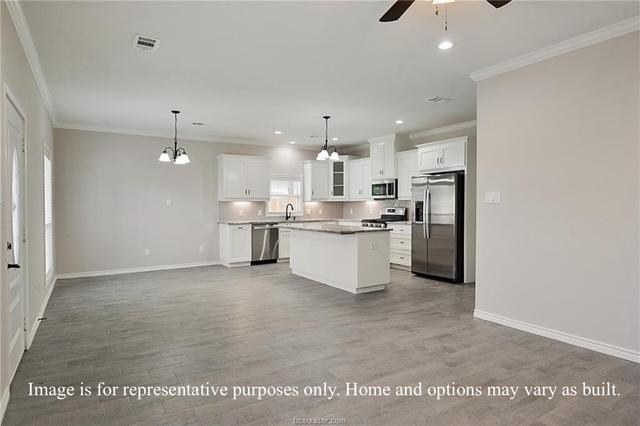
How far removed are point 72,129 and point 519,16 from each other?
697cm

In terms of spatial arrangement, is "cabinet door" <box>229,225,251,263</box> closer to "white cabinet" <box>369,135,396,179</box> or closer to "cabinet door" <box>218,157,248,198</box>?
"cabinet door" <box>218,157,248,198</box>

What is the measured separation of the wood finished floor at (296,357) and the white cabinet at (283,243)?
110 inches

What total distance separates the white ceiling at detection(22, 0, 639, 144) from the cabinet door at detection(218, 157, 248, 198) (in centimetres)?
204

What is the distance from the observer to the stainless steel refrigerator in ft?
20.2

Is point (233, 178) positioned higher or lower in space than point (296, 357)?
higher

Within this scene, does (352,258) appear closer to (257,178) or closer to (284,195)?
(257,178)

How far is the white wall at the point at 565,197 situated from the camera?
3.12m

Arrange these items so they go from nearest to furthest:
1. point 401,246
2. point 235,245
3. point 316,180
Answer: point 401,246, point 235,245, point 316,180

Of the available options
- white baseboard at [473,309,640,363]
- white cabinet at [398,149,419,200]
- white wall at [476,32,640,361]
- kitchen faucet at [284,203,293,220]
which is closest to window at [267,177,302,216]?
kitchen faucet at [284,203,293,220]

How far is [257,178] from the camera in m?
8.35

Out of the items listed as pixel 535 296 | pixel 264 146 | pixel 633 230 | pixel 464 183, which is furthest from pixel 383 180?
pixel 633 230

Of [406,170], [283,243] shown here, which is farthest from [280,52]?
[283,243]

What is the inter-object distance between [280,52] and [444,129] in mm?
4492

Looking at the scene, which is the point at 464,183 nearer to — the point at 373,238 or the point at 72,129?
the point at 373,238
